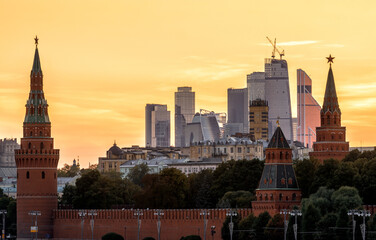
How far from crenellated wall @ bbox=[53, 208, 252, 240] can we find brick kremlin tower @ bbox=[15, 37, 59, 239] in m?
2.30

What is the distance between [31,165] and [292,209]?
141 ft

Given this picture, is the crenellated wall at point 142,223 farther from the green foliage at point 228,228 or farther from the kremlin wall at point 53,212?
the green foliage at point 228,228

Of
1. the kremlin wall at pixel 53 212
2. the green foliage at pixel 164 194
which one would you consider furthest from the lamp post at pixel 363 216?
the green foliage at pixel 164 194

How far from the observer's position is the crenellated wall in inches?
7028

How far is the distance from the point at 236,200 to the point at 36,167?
97.2 ft

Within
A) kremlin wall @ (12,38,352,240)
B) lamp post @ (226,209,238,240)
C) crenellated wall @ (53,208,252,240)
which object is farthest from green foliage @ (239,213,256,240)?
crenellated wall @ (53,208,252,240)

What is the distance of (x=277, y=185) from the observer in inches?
6718

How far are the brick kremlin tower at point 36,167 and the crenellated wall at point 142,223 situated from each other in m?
2.30

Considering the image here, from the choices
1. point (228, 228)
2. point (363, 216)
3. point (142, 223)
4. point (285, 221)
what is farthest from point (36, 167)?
point (363, 216)

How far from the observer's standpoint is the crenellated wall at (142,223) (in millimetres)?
178500

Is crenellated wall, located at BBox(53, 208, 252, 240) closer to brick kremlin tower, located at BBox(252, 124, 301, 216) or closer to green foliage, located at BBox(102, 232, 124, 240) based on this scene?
green foliage, located at BBox(102, 232, 124, 240)

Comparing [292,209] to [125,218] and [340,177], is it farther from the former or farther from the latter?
[125,218]

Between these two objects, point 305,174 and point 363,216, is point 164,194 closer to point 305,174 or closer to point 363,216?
point 305,174

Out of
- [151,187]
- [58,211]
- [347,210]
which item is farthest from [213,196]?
[347,210]
